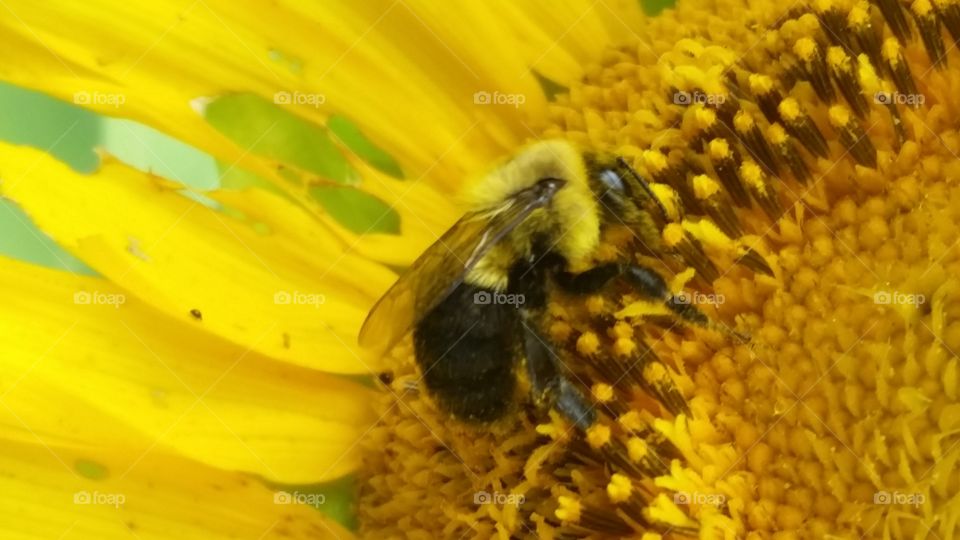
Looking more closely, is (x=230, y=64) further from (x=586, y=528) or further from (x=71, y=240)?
(x=586, y=528)

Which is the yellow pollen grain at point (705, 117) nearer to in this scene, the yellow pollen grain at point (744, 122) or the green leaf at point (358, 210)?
the yellow pollen grain at point (744, 122)

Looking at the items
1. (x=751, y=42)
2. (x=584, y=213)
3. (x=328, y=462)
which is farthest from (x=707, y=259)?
(x=328, y=462)

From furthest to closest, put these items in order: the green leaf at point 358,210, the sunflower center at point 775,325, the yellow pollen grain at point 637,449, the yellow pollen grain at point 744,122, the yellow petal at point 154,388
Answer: the green leaf at point 358,210, the yellow petal at point 154,388, the yellow pollen grain at point 744,122, the yellow pollen grain at point 637,449, the sunflower center at point 775,325

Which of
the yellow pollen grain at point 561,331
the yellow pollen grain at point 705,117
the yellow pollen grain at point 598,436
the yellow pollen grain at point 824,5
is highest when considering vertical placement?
the yellow pollen grain at point 824,5

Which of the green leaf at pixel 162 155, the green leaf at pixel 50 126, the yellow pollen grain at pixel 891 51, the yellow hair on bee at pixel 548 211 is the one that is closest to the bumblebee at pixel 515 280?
the yellow hair on bee at pixel 548 211

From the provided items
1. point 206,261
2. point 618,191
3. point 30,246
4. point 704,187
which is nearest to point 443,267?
point 618,191

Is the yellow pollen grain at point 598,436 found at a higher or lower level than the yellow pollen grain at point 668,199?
lower

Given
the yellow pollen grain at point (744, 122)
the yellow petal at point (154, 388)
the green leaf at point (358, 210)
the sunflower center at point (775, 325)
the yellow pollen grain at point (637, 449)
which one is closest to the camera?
the sunflower center at point (775, 325)
